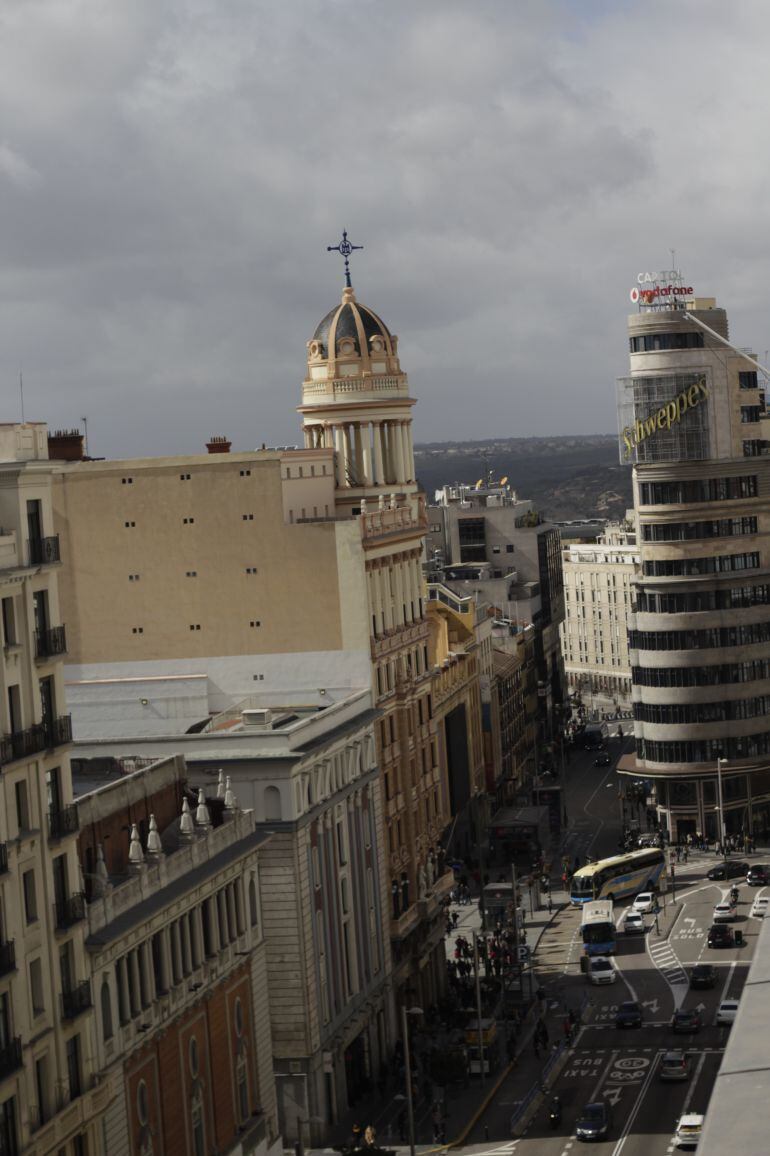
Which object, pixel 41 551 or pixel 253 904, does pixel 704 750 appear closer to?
pixel 253 904

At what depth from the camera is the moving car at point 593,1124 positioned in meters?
94.9

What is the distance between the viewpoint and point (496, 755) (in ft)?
645

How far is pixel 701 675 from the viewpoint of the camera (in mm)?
174125

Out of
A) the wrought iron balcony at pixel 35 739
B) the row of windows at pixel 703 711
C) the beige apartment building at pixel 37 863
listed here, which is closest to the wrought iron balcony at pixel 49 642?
the beige apartment building at pixel 37 863

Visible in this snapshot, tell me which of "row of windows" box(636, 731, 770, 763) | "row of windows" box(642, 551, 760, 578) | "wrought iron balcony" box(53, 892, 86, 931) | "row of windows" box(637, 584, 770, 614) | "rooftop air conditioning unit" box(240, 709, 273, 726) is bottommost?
"row of windows" box(636, 731, 770, 763)

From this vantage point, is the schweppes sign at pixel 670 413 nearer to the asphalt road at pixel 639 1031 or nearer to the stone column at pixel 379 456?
the asphalt road at pixel 639 1031

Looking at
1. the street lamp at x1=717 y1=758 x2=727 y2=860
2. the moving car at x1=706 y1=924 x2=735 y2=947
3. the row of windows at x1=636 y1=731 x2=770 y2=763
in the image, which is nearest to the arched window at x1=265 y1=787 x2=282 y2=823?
the moving car at x1=706 y1=924 x2=735 y2=947

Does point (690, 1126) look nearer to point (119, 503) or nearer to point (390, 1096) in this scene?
point (390, 1096)

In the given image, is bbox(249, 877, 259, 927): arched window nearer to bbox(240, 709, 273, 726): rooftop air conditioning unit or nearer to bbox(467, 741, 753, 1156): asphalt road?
bbox(240, 709, 273, 726): rooftop air conditioning unit

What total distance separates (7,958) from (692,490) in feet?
369

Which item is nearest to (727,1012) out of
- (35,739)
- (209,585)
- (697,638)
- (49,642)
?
(209,585)

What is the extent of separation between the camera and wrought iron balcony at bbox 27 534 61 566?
7100 cm

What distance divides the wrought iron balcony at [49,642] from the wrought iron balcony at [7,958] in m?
9.26

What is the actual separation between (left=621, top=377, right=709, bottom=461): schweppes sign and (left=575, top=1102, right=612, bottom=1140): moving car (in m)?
82.8
